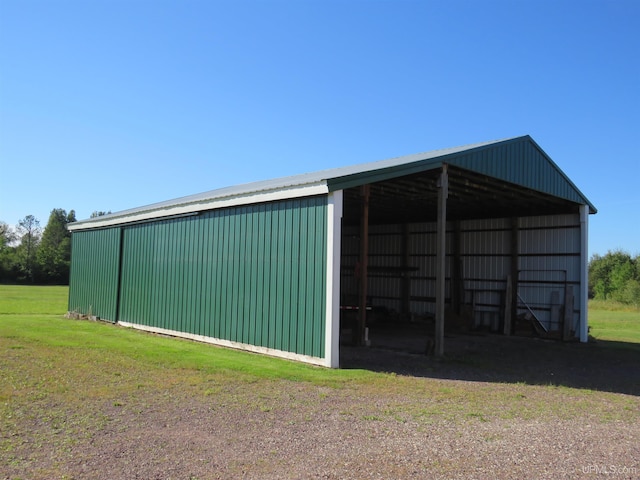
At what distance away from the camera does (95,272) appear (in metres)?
18.1

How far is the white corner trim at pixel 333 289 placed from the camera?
937cm

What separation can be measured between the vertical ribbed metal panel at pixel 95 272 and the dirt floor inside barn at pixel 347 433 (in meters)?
10.3

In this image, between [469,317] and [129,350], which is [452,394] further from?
[469,317]

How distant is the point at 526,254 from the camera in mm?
17562

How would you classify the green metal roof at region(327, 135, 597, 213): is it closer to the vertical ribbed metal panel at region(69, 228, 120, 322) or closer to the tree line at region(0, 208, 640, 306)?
the vertical ribbed metal panel at region(69, 228, 120, 322)

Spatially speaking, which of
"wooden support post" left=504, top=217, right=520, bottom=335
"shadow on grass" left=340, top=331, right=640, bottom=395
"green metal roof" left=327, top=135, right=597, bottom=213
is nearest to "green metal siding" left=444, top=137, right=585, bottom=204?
"green metal roof" left=327, top=135, right=597, bottom=213

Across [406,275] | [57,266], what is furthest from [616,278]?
[57,266]

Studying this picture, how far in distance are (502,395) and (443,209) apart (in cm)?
499

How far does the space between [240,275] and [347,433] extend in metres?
6.58

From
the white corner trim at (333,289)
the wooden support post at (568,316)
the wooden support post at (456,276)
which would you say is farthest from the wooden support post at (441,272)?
the wooden support post at (456,276)

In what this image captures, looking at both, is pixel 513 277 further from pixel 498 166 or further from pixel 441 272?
pixel 441 272

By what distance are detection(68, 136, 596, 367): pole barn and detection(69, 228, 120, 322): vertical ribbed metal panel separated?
7 cm

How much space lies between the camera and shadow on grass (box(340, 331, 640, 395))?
9.30m

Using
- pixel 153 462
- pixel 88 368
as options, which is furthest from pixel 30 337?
pixel 153 462
